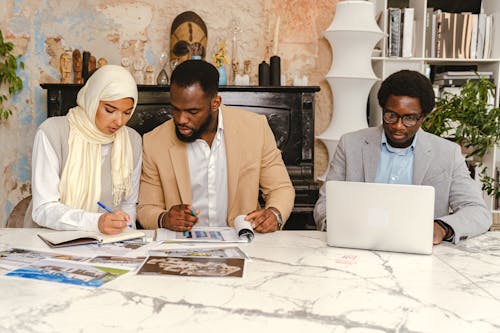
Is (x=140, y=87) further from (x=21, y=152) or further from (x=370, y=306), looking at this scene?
(x=370, y=306)

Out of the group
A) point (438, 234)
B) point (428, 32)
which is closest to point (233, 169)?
point (438, 234)

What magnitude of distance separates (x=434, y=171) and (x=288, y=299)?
1.24 m

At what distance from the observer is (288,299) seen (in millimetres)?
1348

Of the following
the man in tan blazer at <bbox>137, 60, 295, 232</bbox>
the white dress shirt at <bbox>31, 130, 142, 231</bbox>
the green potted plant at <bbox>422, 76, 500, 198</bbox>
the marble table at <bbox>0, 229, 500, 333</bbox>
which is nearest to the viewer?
the marble table at <bbox>0, 229, 500, 333</bbox>

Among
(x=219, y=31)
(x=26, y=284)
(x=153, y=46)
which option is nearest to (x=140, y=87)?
(x=153, y=46)

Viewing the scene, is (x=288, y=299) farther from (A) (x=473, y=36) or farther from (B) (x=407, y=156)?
(A) (x=473, y=36)

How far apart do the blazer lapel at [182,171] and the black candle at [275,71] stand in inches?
56.2

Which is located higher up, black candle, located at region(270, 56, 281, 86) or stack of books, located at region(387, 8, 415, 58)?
stack of books, located at region(387, 8, 415, 58)

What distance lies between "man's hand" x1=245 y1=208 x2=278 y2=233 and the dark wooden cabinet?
138cm

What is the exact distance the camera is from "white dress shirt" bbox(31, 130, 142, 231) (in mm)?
2104

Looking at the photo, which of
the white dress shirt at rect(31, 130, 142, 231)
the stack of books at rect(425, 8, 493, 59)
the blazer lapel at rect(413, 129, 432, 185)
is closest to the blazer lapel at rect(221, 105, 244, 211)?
the white dress shirt at rect(31, 130, 142, 231)

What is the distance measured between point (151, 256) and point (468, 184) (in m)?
1.36

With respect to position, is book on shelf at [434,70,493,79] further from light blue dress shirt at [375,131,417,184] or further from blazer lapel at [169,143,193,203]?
blazer lapel at [169,143,193,203]

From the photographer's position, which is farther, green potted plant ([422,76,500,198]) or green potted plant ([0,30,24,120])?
green potted plant ([0,30,24,120])
